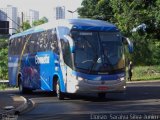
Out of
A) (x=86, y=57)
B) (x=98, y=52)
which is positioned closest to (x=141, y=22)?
(x=98, y=52)

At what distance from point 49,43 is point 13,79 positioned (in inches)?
320

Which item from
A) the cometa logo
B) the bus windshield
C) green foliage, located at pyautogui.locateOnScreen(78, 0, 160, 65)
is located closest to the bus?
→ the bus windshield

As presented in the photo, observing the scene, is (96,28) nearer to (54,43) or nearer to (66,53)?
(66,53)

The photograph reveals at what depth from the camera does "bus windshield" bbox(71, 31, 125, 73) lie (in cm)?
2056

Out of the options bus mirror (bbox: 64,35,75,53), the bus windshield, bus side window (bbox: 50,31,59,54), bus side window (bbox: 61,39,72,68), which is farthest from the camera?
bus side window (bbox: 50,31,59,54)

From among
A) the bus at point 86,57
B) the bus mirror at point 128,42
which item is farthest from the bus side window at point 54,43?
the bus mirror at point 128,42

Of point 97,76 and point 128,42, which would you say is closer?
point 97,76

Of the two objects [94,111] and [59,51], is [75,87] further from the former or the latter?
[94,111]

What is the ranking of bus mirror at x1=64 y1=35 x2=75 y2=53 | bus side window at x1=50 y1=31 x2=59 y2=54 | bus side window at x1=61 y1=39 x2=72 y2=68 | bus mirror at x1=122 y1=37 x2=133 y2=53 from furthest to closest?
bus side window at x1=50 y1=31 x2=59 y2=54 → bus mirror at x1=122 y1=37 x2=133 y2=53 → bus side window at x1=61 y1=39 x2=72 y2=68 → bus mirror at x1=64 y1=35 x2=75 y2=53

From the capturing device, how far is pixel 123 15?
46.2 meters

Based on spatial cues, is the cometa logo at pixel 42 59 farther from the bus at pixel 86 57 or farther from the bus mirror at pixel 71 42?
the bus mirror at pixel 71 42

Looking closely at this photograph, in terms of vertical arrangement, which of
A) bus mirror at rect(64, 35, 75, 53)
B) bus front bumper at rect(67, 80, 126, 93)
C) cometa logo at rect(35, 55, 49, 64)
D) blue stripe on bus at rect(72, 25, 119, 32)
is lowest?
bus front bumper at rect(67, 80, 126, 93)

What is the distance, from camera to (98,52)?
68.1ft

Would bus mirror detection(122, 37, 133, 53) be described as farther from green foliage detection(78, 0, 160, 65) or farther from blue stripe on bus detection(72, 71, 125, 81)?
green foliage detection(78, 0, 160, 65)
